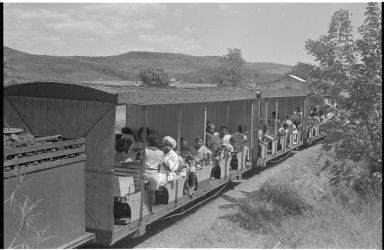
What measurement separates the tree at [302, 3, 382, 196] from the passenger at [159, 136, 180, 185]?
8.26ft

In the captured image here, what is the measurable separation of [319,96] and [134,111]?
423 cm

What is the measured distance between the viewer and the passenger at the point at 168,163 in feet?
25.8

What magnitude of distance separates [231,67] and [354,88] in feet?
248

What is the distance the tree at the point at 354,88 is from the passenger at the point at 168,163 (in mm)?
2518

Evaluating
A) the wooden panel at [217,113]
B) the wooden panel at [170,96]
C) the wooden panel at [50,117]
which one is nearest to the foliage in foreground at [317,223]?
the wooden panel at [170,96]

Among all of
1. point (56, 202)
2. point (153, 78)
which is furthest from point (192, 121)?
point (153, 78)

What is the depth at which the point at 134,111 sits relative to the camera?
10.7 m

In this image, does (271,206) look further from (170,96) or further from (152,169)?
(170,96)

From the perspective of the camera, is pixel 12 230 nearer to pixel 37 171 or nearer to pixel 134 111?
pixel 37 171

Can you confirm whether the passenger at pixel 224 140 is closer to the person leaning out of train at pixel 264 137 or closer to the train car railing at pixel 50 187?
the person leaning out of train at pixel 264 137

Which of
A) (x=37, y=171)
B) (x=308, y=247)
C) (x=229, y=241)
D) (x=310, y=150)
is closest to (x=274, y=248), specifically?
(x=308, y=247)

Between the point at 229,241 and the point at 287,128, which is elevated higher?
the point at 287,128

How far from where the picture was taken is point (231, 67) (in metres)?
82.6

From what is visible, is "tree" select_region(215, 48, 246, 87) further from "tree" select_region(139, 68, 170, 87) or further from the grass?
the grass
